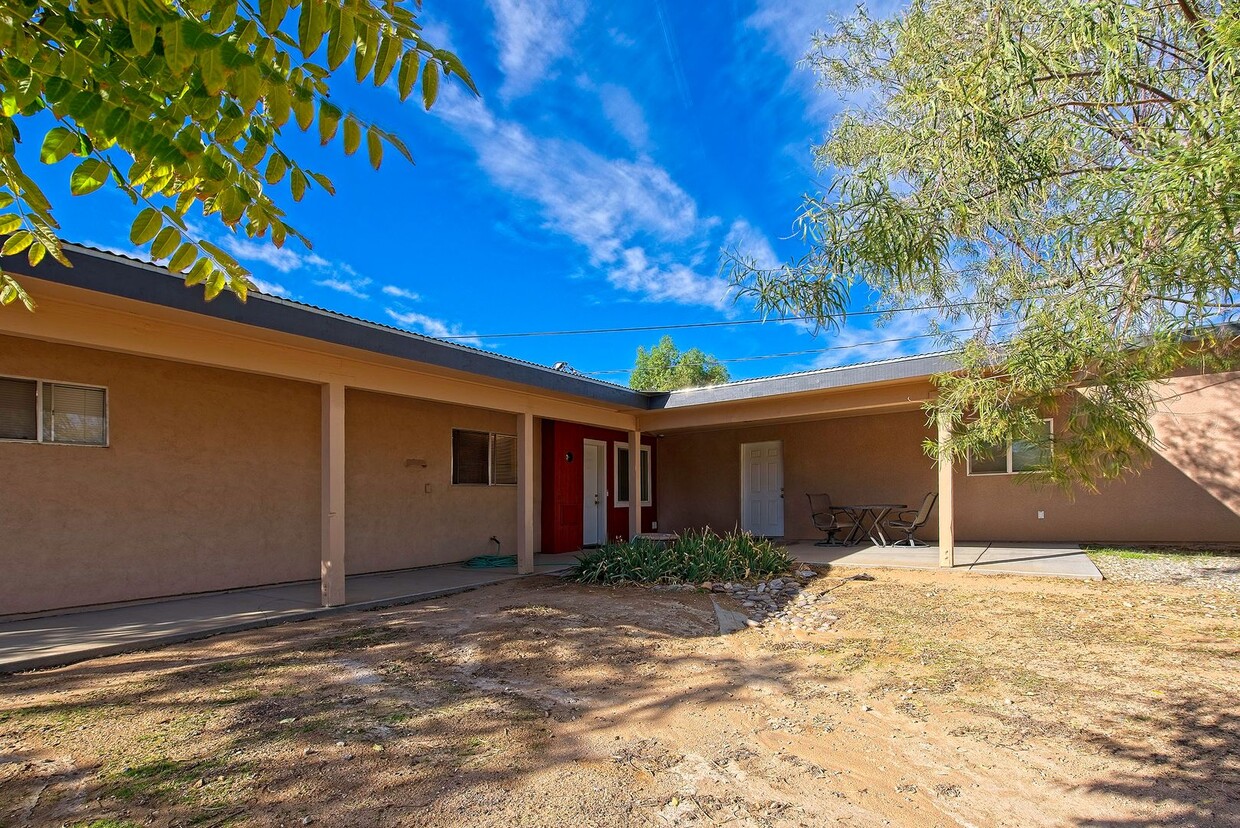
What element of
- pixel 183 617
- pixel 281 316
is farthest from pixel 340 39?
pixel 183 617

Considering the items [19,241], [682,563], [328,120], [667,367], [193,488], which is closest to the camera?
[328,120]

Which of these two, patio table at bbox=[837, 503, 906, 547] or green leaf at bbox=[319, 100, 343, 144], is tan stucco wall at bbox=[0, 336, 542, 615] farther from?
patio table at bbox=[837, 503, 906, 547]

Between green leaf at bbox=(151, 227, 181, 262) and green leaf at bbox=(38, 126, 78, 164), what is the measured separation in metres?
0.27

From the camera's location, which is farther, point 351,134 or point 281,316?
point 281,316

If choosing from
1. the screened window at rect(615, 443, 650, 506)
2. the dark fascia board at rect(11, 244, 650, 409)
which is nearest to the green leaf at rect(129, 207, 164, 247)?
the dark fascia board at rect(11, 244, 650, 409)

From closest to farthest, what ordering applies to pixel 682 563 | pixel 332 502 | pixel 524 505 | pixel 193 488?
pixel 332 502, pixel 193 488, pixel 682 563, pixel 524 505

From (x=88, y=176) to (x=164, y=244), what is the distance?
22 centimetres

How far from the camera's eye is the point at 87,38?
162 cm

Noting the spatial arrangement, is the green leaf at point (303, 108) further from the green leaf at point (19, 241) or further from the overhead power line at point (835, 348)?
the overhead power line at point (835, 348)

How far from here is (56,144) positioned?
1.67 m

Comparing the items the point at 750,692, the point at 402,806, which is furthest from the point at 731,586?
the point at 402,806

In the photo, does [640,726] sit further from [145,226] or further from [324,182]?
[145,226]

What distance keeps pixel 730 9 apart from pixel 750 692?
924 centimetres

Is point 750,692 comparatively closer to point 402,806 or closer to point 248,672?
point 402,806
